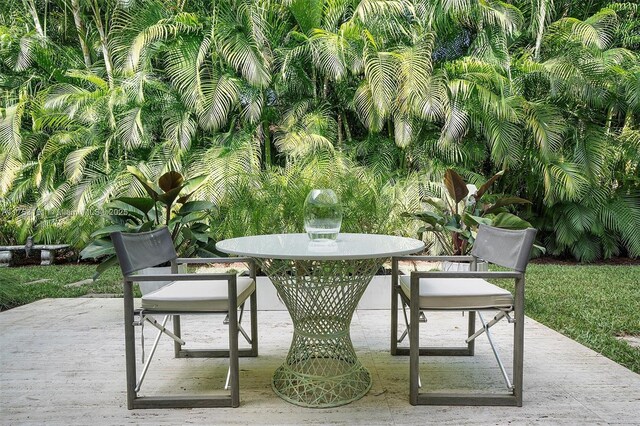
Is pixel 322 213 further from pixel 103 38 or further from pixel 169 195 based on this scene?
pixel 103 38

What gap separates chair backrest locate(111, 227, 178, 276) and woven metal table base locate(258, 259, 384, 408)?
0.60 m

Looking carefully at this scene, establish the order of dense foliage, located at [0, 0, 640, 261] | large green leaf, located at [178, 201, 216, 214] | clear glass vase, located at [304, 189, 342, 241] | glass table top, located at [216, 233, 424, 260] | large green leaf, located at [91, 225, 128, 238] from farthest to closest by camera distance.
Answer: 1. dense foliage, located at [0, 0, 640, 261]
2. large green leaf, located at [178, 201, 216, 214]
3. large green leaf, located at [91, 225, 128, 238]
4. clear glass vase, located at [304, 189, 342, 241]
5. glass table top, located at [216, 233, 424, 260]

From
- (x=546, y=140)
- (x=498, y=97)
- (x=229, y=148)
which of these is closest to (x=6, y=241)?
(x=229, y=148)

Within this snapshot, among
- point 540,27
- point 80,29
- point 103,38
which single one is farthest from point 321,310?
point 80,29

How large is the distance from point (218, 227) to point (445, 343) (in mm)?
2713

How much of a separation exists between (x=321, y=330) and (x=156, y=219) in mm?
2401

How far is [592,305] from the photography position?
4.61 metres

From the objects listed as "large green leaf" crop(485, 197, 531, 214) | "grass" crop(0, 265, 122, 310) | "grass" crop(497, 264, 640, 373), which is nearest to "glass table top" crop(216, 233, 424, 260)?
"grass" crop(497, 264, 640, 373)

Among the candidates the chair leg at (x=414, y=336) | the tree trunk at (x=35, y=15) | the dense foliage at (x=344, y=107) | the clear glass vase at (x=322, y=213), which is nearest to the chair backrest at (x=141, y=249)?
the clear glass vase at (x=322, y=213)

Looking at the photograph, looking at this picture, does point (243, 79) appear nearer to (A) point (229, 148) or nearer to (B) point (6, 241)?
(A) point (229, 148)

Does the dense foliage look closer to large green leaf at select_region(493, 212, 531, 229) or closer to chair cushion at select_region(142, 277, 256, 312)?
large green leaf at select_region(493, 212, 531, 229)

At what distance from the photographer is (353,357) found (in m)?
2.54

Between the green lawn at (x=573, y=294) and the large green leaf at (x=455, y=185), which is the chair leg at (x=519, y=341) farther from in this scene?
the large green leaf at (x=455, y=185)

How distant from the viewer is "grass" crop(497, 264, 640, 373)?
3.34 meters
